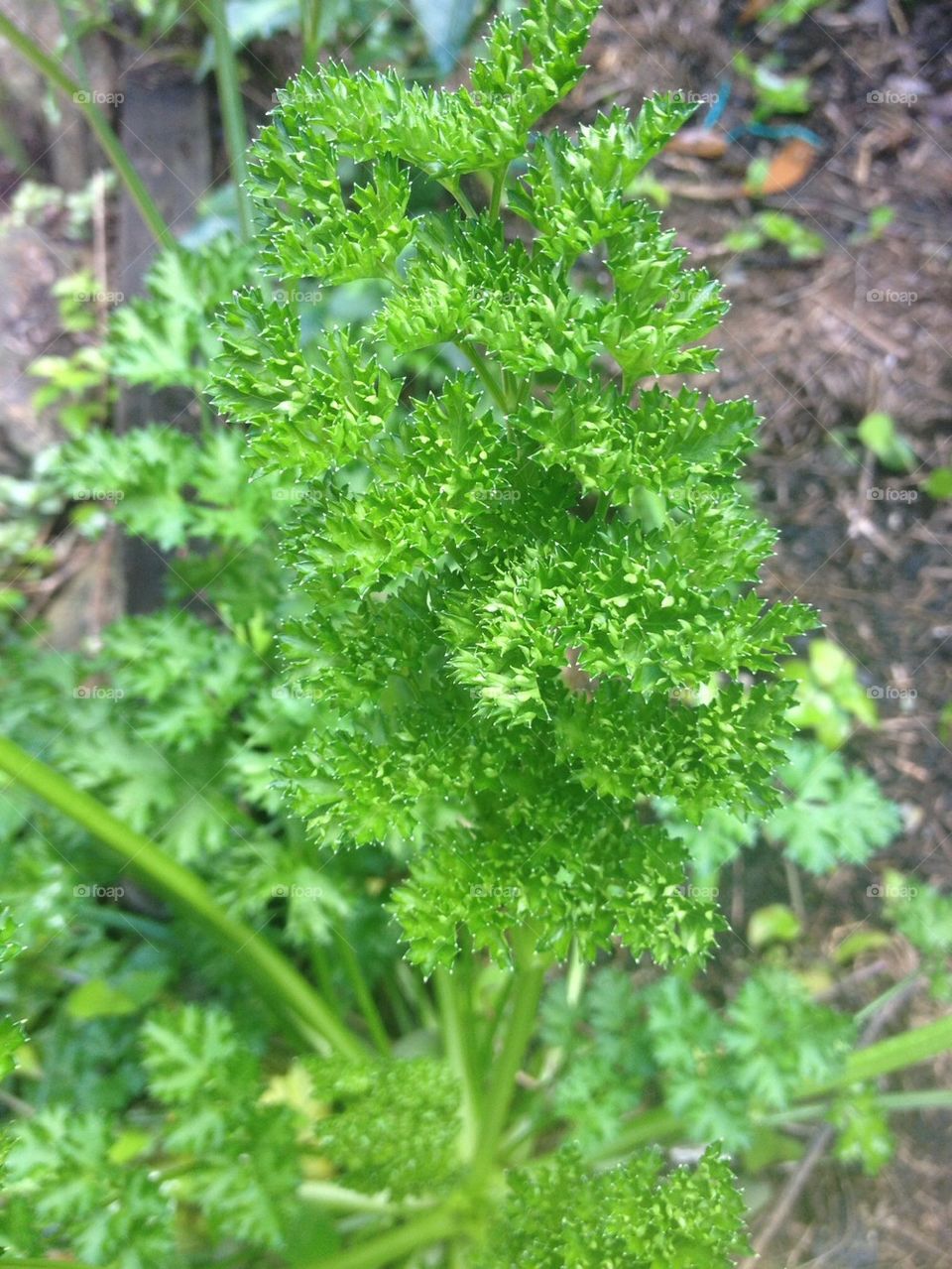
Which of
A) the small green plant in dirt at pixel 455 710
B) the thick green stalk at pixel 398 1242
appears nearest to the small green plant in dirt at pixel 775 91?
the small green plant in dirt at pixel 455 710

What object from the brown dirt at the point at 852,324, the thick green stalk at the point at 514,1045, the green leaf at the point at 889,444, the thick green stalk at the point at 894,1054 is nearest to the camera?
the thick green stalk at the point at 514,1045

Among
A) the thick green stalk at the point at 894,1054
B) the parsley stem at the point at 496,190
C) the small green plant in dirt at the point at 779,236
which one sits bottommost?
the thick green stalk at the point at 894,1054

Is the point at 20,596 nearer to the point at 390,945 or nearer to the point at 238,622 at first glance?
the point at 238,622

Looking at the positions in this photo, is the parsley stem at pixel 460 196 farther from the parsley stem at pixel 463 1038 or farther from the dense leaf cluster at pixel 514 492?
the parsley stem at pixel 463 1038

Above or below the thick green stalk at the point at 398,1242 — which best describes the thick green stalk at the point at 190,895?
above

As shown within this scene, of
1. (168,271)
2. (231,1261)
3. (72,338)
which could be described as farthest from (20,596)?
(231,1261)

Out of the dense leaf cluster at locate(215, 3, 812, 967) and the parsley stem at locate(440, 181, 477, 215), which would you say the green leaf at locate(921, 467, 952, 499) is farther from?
the parsley stem at locate(440, 181, 477, 215)

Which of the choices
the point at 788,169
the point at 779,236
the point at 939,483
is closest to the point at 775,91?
the point at 788,169
